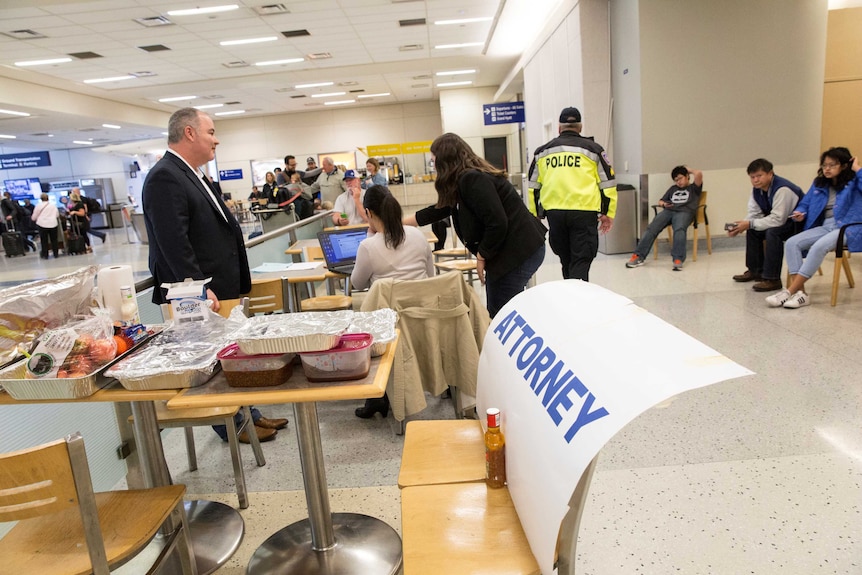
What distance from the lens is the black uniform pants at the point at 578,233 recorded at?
4.09 metres

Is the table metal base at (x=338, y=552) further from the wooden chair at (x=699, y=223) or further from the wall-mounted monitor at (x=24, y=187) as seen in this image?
the wall-mounted monitor at (x=24, y=187)

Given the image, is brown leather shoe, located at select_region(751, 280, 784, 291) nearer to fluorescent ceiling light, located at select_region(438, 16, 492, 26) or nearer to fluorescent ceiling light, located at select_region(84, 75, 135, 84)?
fluorescent ceiling light, located at select_region(438, 16, 492, 26)

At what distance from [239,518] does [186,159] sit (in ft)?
5.06

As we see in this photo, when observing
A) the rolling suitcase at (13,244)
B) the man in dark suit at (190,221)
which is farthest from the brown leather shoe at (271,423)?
the rolling suitcase at (13,244)

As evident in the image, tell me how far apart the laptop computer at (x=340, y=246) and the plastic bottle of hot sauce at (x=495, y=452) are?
250 centimetres

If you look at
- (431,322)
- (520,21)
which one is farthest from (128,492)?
(520,21)

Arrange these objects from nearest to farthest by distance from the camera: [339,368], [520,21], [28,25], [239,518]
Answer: [339,368] < [239,518] < [28,25] < [520,21]

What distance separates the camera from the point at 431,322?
8.54 ft

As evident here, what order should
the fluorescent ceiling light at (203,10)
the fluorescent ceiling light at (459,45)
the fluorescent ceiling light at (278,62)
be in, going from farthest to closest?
1. the fluorescent ceiling light at (459,45)
2. the fluorescent ceiling light at (278,62)
3. the fluorescent ceiling light at (203,10)

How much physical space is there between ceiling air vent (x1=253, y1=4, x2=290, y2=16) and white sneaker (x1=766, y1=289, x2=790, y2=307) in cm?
693

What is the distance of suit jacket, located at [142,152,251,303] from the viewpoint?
229 centimetres

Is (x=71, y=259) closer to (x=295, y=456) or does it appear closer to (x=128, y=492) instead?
(x=295, y=456)

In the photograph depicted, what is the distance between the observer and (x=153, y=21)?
7.66 metres

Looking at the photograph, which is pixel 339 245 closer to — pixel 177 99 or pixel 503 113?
pixel 503 113
